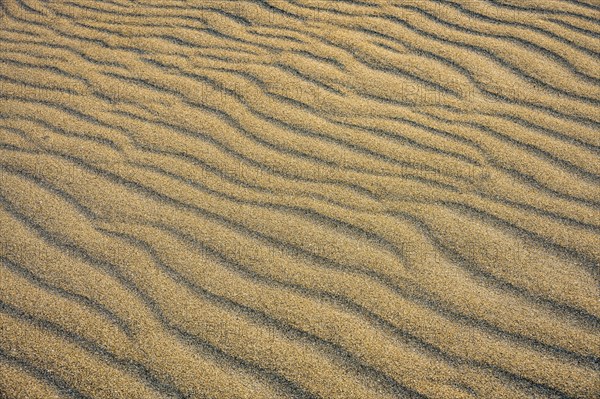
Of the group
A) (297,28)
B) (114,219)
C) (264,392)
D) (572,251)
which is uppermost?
(297,28)

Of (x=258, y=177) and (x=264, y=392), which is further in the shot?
(x=258, y=177)

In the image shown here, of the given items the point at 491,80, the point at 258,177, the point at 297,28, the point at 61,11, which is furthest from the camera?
the point at 61,11

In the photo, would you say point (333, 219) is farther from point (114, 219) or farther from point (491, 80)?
point (491, 80)

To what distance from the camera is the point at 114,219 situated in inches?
107

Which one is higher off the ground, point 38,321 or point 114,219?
point 114,219

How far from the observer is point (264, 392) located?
2.09 metres

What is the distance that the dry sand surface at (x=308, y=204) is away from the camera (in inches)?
85.5

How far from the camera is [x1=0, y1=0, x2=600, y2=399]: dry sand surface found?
2.17 metres

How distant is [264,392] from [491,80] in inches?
87.9

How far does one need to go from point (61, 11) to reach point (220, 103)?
1.92m

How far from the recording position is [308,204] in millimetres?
2725

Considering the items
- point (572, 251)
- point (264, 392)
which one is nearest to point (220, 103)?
point (264, 392)

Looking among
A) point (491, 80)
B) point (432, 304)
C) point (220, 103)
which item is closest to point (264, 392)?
point (432, 304)

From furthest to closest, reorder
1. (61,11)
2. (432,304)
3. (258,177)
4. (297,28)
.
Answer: (61,11)
(297,28)
(258,177)
(432,304)
